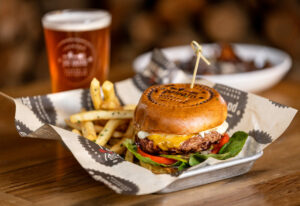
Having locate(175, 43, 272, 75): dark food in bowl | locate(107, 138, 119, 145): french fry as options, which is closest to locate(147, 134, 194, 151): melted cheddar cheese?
locate(107, 138, 119, 145): french fry

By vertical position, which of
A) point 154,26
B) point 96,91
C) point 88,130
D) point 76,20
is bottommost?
point 154,26

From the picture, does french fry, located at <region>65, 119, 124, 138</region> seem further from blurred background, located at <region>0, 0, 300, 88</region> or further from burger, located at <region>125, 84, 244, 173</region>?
blurred background, located at <region>0, 0, 300, 88</region>

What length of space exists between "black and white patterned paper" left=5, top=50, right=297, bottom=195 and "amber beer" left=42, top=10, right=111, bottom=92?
0.19m

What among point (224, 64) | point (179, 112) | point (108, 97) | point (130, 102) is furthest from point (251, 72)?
point (179, 112)

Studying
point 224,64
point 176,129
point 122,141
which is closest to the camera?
point 176,129

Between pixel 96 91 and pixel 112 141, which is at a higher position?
pixel 96 91

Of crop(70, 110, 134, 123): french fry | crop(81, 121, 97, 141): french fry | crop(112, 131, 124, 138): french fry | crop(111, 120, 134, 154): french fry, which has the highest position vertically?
crop(70, 110, 134, 123): french fry

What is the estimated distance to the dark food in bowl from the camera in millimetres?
2346

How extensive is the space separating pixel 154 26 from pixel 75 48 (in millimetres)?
1821

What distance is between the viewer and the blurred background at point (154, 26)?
334cm

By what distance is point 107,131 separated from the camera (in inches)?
64.8

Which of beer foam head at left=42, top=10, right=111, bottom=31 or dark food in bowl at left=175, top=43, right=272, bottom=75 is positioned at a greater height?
beer foam head at left=42, top=10, right=111, bottom=31

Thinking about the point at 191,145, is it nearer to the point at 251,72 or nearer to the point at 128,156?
the point at 128,156

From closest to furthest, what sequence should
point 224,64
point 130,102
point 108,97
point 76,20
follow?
point 108,97 → point 130,102 → point 76,20 → point 224,64
